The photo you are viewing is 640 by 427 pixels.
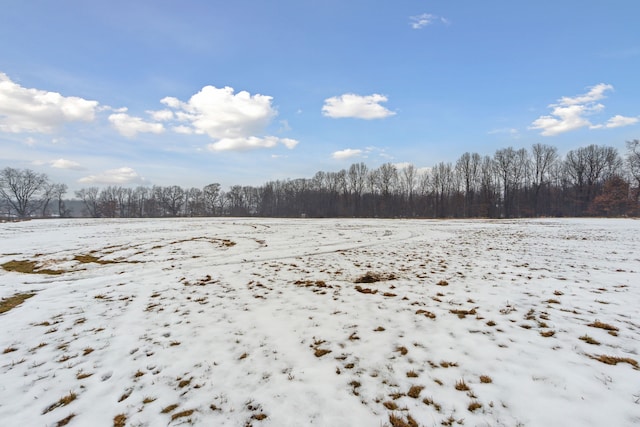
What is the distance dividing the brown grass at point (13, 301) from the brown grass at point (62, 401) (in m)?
5.40

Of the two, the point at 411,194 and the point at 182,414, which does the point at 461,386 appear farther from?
the point at 411,194

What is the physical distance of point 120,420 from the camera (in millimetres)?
3221

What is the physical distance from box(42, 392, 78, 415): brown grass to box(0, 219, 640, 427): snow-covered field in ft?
0.09

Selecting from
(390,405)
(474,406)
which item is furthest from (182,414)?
(474,406)

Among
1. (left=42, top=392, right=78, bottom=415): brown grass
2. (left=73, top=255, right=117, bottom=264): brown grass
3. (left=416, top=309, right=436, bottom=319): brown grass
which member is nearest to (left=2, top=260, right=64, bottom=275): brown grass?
(left=73, top=255, right=117, bottom=264): brown grass

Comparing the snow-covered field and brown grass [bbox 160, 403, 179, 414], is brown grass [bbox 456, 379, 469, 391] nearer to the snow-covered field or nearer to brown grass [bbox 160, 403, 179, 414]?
the snow-covered field

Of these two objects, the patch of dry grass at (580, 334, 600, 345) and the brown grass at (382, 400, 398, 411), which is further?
the patch of dry grass at (580, 334, 600, 345)

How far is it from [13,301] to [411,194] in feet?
283

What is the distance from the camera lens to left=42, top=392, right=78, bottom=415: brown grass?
3.45 m

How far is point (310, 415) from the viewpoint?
3.17 metres

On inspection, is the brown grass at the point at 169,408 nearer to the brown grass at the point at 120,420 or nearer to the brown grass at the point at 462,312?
the brown grass at the point at 120,420

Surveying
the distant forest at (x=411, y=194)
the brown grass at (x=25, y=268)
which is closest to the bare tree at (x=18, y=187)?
the distant forest at (x=411, y=194)

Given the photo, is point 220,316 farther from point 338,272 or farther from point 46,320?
point 338,272

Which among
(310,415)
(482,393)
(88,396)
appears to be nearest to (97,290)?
(88,396)
